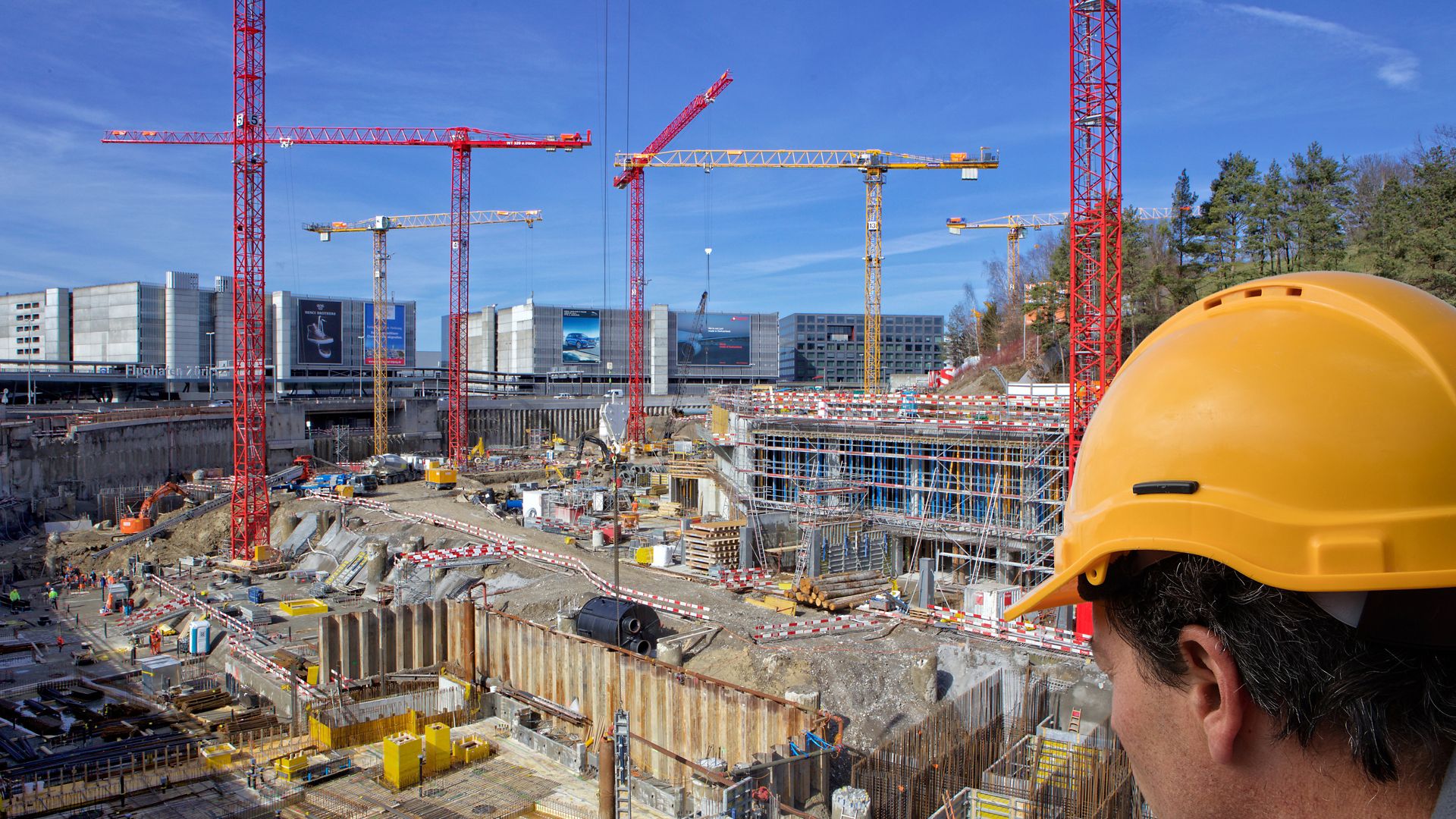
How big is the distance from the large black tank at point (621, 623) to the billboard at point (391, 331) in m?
74.1

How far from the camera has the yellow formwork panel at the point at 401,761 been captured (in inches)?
472

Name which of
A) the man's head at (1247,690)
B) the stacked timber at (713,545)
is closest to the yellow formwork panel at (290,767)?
the man's head at (1247,690)

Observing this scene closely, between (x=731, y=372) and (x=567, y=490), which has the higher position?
(x=731, y=372)

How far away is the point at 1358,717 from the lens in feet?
3.66

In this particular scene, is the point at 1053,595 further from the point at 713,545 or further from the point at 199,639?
the point at 199,639

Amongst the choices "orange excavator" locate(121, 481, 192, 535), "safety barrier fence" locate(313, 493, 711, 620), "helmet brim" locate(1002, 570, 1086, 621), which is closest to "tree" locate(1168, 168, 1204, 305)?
"safety barrier fence" locate(313, 493, 711, 620)

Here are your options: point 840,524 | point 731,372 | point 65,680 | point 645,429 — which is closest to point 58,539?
point 65,680

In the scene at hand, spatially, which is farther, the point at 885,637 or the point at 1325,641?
the point at 885,637

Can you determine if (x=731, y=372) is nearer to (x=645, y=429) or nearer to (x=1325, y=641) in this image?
(x=645, y=429)

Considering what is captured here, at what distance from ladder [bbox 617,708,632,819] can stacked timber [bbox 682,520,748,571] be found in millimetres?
14165

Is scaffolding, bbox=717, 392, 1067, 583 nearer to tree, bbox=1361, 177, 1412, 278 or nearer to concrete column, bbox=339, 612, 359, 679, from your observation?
tree, bbox=1361, 177, 1412, 278

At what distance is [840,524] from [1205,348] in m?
23.8

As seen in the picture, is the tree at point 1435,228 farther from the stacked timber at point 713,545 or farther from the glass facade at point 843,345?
the glass facade at point 843,345

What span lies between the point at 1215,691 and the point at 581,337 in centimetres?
9934
